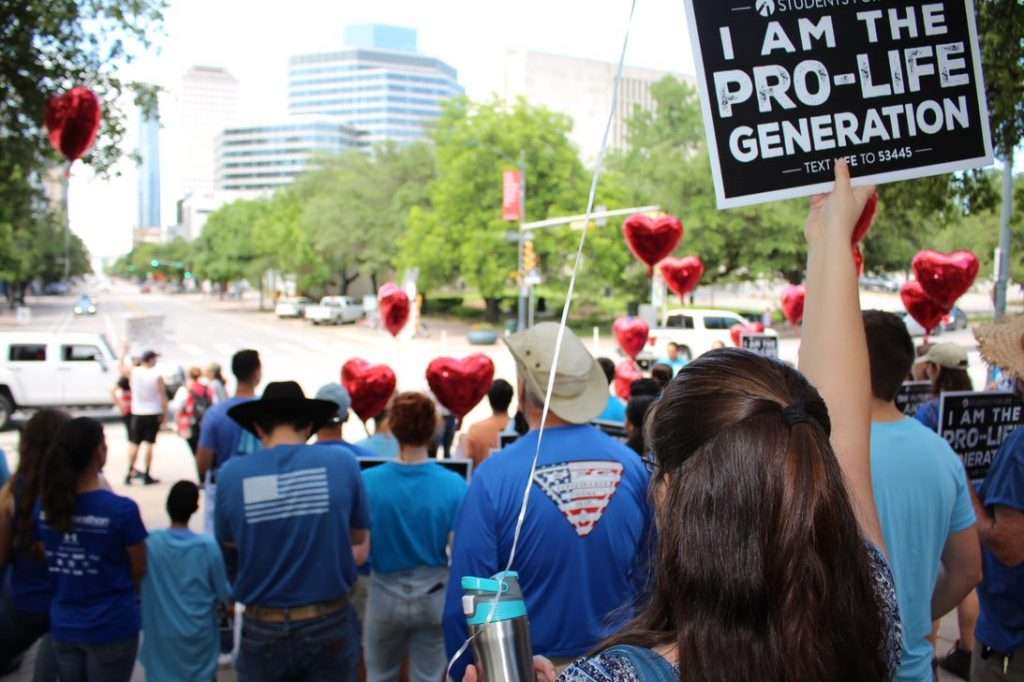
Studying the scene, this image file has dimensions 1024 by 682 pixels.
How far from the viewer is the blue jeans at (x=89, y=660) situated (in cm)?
407

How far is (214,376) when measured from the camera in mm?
12539

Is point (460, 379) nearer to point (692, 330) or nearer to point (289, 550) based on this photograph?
point (289, 550)

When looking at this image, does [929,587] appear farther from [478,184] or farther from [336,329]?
[336,329]

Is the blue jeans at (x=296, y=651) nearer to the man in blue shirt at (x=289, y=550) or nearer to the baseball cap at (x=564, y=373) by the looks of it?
the man in blue shirt at (x=289, y=550)

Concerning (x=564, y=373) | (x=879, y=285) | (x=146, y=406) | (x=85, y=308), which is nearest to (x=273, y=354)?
(x=146, y=406)

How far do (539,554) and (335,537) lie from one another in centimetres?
121

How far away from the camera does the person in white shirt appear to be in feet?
41.1

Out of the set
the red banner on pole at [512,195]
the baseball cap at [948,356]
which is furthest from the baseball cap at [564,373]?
the red banner on pole at [512,195]

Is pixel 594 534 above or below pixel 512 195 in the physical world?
below

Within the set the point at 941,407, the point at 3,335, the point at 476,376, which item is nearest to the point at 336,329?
the point at 3,335

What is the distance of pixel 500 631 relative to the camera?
1563mm

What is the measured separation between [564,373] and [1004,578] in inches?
65.6

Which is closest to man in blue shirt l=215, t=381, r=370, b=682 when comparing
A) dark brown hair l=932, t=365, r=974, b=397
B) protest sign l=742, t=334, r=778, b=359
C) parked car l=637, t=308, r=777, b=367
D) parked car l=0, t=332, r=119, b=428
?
dark brown hair l=932, t=365, r=974, b=397

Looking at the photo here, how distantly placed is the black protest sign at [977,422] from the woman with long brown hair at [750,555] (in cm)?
416
